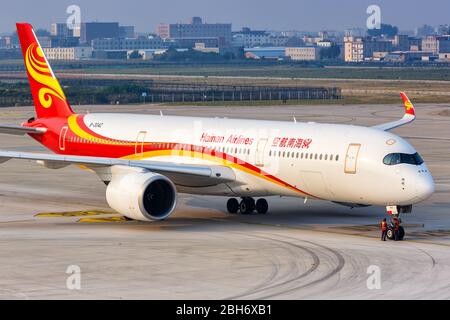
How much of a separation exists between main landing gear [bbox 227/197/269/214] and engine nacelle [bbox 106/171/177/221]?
5.35 metres

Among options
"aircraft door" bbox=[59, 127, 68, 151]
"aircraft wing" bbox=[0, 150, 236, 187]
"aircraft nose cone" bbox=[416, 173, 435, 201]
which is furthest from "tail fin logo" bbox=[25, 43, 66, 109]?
"aircraft nose cone" bbox=[416, 173, 435, 201]

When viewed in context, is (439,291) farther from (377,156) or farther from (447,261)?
(377,156)

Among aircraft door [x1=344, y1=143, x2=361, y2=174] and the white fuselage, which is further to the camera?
aircraft door [x1=344, y1=143, x2=361, y2=174]

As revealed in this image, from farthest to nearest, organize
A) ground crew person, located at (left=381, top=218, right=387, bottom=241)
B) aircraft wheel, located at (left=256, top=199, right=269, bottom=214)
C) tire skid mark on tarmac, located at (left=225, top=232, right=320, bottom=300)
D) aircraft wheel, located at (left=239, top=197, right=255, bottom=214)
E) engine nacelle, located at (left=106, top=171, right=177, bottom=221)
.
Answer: aircraft wheel, located at (left=256, top=199, right=269, bottom=214), aircraft wheel, located at (left=239, top=197, right=255, bottom=214), engine nacelle, located at (left=106, top=171, right=177, bottom=221), ground crew person, located at (left=381, top=218, right=387, bottom=241), tire skid mark on tarmac, located at (left=225, top=232, right=320, bottom=300)

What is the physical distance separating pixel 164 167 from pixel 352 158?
812 cm

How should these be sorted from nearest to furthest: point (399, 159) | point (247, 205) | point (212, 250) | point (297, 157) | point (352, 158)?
point (212, 250)
point (399, 159)
point (352, 158)
point (297, 157)
point (247, 205)

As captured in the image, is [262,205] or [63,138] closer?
[262,205]

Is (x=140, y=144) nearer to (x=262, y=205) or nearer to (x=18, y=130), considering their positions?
(x=262, y=205)

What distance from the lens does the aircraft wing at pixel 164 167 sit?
4606 cm

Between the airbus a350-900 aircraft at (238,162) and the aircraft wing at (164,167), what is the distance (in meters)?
0.04

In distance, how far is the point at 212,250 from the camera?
3988cm

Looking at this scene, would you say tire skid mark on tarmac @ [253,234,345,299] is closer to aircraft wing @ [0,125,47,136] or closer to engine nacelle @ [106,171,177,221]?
engine nacelle @ [106,171,177,221]

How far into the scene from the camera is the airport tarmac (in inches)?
1291

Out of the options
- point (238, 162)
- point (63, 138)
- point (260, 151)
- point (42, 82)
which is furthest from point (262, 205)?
point (42, 82)
